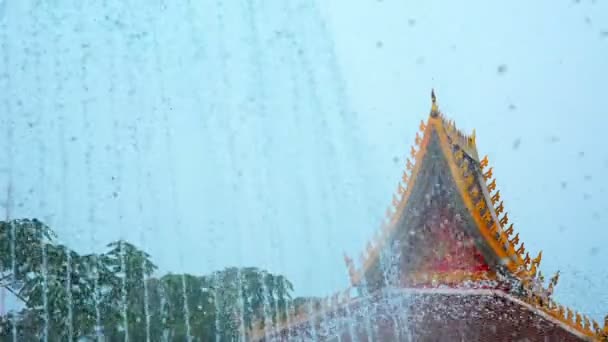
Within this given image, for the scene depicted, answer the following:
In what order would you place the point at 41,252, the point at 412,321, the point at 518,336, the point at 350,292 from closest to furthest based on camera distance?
the point at 518,336
the point at 412,321
the point at 350,292
the point at 41,252

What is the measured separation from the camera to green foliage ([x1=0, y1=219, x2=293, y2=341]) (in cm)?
1064

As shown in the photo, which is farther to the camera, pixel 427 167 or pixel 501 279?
pixel 427 167

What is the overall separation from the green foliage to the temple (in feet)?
4.60

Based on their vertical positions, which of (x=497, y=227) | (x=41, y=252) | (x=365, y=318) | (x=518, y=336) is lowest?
(x=518, y=336)

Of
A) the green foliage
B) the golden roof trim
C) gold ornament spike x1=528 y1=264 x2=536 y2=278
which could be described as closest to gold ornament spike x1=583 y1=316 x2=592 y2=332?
the golden roof trim

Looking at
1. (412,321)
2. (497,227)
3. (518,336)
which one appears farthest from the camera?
(497,227)

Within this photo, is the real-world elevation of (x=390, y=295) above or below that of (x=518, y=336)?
above

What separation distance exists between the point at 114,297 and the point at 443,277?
653cm

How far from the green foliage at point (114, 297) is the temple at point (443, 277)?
1.40 m

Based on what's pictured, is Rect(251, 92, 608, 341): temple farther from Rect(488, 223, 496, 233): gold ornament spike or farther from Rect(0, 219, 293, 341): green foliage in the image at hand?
Rect(0, 219, 293, 341): green foliage

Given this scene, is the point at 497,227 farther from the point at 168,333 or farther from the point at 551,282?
the point at 168,333

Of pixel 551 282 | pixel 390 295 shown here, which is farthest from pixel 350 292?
pixel 551 282

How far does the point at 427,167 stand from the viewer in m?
9.25

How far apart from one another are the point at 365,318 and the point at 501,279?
1.86 meters
